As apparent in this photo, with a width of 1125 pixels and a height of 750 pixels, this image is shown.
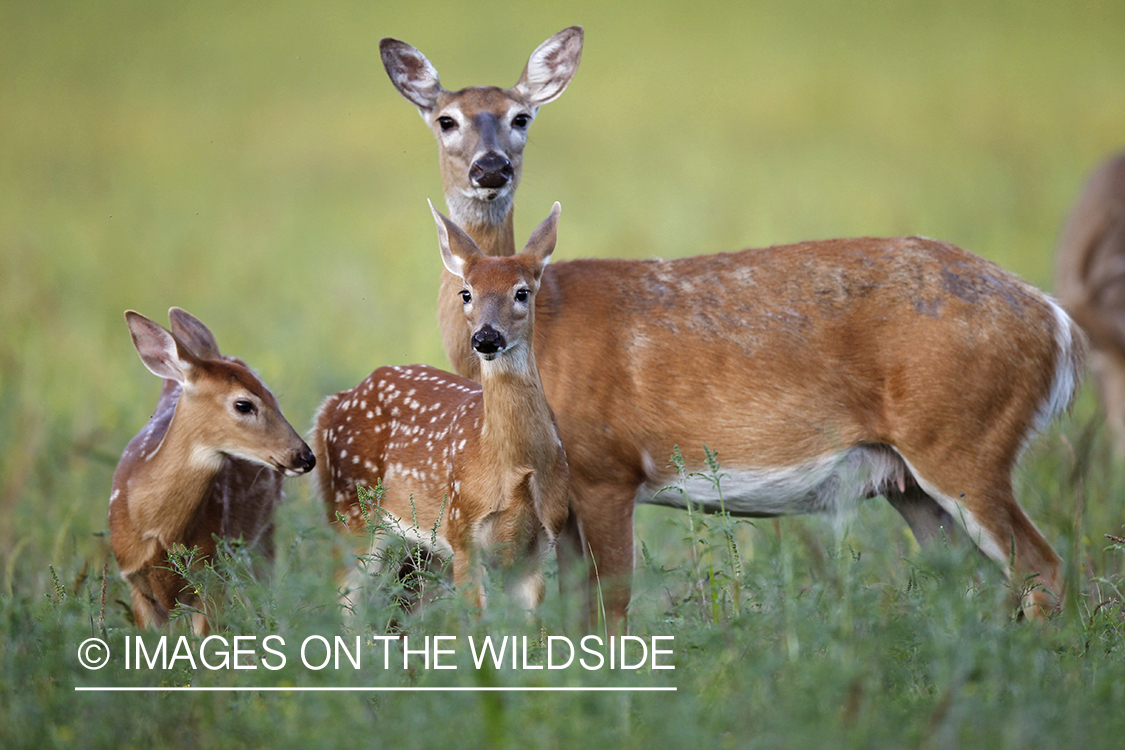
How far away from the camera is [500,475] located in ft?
16.8

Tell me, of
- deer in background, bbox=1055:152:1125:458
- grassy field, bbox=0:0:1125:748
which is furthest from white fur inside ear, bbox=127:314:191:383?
deer in background, bbox=1055:152:1125:458

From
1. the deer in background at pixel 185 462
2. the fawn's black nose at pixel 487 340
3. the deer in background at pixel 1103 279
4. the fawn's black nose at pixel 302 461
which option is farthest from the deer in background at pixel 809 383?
the deer in background at pixel 1103 279

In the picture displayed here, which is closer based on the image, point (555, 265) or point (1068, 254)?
point (555, 265)

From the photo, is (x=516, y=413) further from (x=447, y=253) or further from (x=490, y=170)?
(x=490, y=170)

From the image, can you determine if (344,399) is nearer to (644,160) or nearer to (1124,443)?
(1124,443)

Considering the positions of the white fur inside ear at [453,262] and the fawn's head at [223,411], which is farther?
the fawn's head at [223,411]

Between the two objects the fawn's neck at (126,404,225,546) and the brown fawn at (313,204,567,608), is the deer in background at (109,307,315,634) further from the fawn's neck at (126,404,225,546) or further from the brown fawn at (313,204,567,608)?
the brown fawn at (313,204,567,608)

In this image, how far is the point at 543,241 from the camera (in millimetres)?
5434

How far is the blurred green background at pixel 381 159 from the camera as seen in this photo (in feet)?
34.4

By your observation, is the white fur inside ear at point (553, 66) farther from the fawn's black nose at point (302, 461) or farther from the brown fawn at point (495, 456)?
the fawn's black nose at point (302, 461)

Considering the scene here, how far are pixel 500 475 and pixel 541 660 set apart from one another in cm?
90

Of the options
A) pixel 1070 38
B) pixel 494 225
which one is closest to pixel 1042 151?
pixel 1070 38

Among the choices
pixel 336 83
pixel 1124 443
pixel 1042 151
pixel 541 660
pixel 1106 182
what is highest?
pixel 336 83

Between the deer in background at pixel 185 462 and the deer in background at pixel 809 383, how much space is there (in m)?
1.21
